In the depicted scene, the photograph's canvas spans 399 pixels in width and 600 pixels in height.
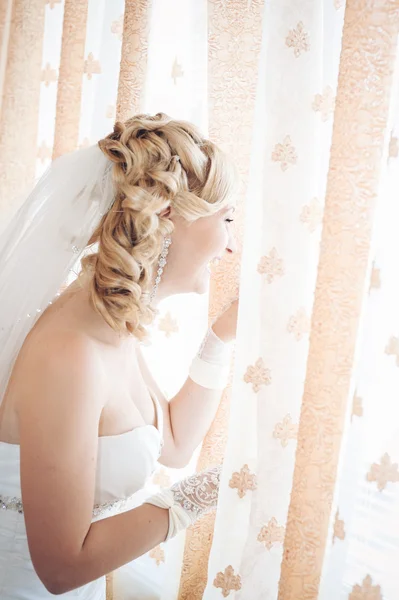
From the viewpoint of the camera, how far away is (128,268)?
1130 mm

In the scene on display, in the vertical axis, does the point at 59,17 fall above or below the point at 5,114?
above

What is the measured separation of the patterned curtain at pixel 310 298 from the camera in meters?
1.02

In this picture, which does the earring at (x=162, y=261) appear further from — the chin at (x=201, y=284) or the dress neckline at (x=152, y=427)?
the dress neckline at (x=152, y=427)

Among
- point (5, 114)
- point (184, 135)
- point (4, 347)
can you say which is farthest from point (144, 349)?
point (5, 114)

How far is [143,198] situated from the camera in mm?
1119

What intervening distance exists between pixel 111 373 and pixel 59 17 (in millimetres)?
1206

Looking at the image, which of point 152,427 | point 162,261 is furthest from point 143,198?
point 152,427

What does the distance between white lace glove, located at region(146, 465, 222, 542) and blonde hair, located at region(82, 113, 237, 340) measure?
1.09 ft

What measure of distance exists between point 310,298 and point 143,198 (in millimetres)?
367

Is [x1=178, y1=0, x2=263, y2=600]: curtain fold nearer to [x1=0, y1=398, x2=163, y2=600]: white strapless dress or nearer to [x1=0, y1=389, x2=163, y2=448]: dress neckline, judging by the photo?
[x1=0, y1=389, x2=163, y2=448]: dress neckline

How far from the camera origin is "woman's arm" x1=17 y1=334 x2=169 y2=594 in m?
0.98

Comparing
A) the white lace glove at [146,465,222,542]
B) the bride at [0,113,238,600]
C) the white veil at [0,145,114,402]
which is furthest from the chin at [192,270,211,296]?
the white lace glove at [146,465,222,542]

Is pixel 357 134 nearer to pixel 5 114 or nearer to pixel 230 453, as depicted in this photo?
pixel 230 453

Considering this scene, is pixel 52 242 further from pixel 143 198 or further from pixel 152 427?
pixel 152 427
